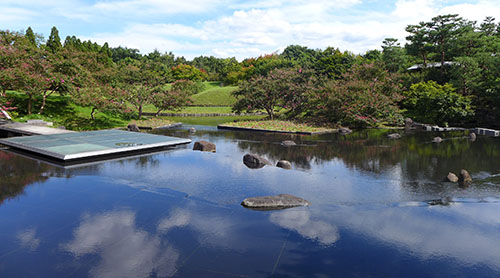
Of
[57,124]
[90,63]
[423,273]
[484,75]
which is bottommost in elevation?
[423,273]

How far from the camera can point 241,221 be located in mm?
7273

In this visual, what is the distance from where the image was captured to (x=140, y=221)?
7.16 metres

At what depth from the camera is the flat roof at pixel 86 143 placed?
43.8ft

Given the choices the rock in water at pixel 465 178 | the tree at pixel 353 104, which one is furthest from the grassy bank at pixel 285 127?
the rock in water at pixel 465 178

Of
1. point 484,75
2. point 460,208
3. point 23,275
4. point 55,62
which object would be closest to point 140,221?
point 23,275

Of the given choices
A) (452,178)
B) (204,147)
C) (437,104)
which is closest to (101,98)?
(204,147)

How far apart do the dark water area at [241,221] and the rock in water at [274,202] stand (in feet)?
0.82

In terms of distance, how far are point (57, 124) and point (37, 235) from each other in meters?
20.7

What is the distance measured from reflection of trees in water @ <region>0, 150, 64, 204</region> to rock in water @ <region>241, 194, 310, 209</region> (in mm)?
6452

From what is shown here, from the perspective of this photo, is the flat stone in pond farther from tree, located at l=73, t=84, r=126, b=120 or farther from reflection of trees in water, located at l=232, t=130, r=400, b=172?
tree, located at l=73, t=84, r=126, b=120

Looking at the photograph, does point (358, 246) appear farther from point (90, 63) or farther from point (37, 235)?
point (90, 63)

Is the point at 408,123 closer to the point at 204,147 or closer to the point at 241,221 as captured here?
the point at 204,147

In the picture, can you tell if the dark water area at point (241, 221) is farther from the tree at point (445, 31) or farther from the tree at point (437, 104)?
the tree at point (445, 31)

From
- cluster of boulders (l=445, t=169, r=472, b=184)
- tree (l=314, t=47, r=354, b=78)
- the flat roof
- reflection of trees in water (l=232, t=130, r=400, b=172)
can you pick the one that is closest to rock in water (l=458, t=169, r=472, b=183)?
cluster of boulders (l=445, t=169, r=472, b=184)
